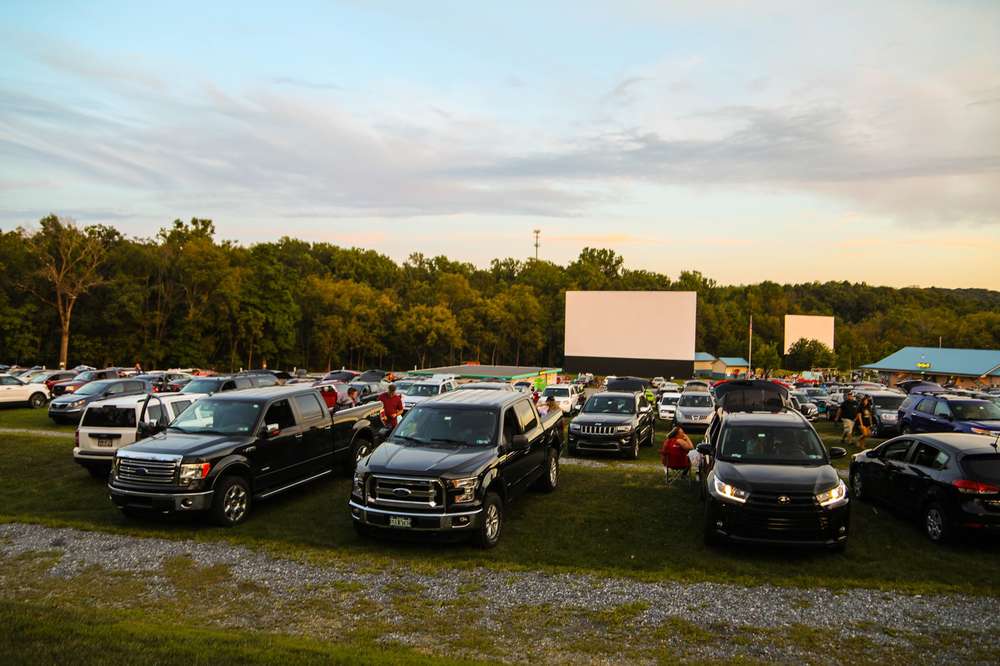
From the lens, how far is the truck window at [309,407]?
37.2 ft

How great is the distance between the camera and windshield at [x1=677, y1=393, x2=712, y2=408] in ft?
73.4

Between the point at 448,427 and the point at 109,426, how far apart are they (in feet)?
24.0

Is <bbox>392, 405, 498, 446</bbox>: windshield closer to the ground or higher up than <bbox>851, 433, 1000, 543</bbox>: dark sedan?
higher up

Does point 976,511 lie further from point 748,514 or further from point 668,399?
point 668,399

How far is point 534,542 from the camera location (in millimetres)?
9023

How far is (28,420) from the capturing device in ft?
69.8

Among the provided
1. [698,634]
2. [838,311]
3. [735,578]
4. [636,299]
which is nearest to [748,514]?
[735,578]

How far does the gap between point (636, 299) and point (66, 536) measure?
6055 centimetres

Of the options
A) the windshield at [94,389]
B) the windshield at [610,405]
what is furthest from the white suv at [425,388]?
the windshield at [94,389]

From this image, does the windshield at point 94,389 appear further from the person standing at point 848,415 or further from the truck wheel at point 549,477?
the person standing at point 848,415

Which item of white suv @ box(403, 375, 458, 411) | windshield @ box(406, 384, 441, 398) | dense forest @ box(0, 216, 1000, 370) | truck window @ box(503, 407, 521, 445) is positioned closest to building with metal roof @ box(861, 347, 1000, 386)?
dense forest @ box(0, 216, 1000, 370)

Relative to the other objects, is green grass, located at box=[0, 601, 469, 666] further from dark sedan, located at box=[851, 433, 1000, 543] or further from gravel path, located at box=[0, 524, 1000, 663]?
dark sedan, located at box=[851, 433, 1000, 543]

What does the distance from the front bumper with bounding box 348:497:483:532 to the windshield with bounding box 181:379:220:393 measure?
12.4 m

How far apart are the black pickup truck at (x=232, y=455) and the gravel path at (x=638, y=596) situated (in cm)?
82
